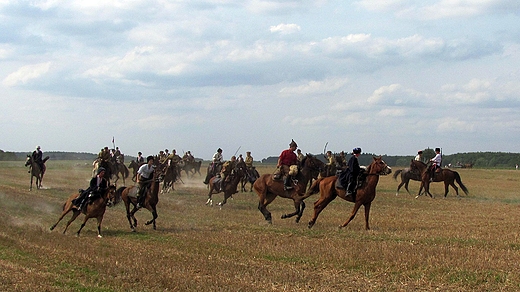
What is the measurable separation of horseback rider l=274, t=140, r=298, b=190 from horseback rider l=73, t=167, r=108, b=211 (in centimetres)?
527

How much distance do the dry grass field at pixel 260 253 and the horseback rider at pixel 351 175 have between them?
1123 mm

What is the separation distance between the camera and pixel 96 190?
16.8 metres

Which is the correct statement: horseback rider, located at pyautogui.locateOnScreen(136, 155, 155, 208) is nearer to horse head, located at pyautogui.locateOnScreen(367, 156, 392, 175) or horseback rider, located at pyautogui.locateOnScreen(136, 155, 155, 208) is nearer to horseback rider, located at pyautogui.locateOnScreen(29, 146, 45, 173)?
horse head, located at pyautogui.locateOnScreen(367, 156, 392, 175)

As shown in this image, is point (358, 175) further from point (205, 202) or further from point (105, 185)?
point (205, 202)

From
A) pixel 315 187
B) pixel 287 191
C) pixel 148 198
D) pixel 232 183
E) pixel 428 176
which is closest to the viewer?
pixel 148 198

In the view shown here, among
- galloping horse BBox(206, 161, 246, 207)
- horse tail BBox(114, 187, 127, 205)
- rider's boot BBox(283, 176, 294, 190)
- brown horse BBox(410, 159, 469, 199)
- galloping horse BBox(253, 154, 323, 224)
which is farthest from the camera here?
brown horse BBox(410, 159, 469, 199)

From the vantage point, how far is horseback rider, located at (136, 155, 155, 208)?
18344mm

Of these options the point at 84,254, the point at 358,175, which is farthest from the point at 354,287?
the point at 358,175

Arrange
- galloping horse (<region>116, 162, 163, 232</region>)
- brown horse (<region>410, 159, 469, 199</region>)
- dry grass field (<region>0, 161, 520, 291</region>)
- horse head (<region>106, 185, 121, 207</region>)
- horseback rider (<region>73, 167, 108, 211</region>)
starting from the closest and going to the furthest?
dry grass field (<region>0, 161, 520, 291</region>), horse head (<region>106, 185, 121, 207</region>), horseback rider (<region>73, 167, 108, 211</region>), galloping horse (<region>116, 162, 163, 232</region>), brown horse (<region>410, 159, 469, 199</region>)

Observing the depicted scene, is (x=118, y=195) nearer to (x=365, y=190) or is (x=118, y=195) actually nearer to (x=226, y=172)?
(x=365, y=190)

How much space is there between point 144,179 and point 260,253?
6.48 meters

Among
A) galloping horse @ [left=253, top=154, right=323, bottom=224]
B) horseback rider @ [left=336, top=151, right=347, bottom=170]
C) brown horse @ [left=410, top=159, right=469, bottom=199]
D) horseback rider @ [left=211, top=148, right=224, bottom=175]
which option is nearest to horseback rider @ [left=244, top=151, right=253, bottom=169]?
horseback rider @ [left=211, top=148, right=224, bottom=175]

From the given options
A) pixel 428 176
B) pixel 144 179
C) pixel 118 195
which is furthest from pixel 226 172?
pixel 428 176

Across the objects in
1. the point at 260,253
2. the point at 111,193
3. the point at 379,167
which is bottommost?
the point at 260,253
